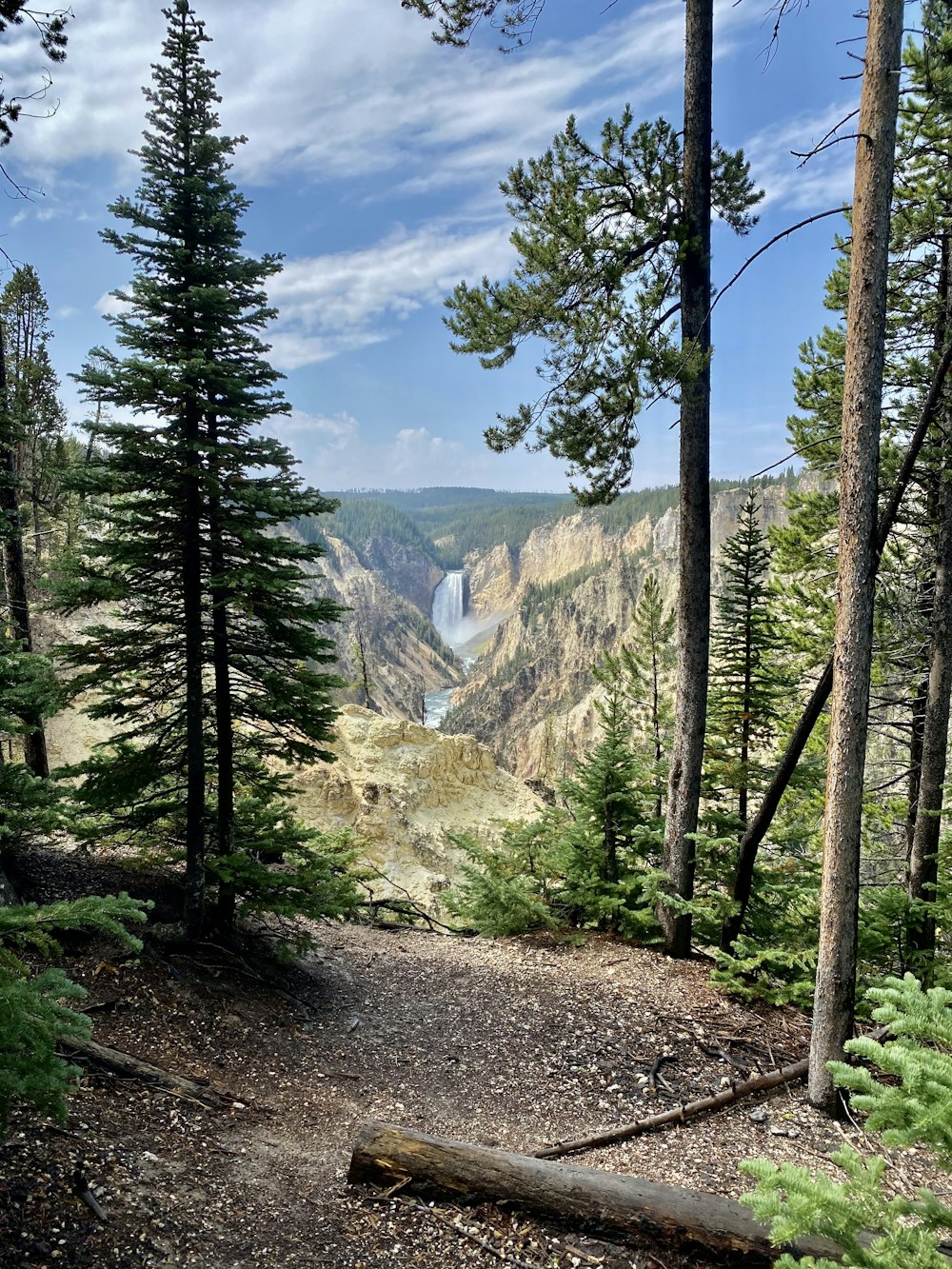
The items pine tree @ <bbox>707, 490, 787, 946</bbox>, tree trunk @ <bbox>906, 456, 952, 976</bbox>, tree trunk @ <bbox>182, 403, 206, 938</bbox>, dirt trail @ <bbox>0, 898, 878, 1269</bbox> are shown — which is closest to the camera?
dirt trail @ <bbox>0, 898, 878, 1269</bbox>

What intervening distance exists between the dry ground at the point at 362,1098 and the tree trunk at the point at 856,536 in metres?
1.06

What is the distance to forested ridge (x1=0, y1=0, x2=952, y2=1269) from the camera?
3.72m

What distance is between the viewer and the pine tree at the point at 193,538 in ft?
21.8

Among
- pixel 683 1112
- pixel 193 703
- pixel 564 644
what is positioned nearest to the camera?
pixel 683 1112

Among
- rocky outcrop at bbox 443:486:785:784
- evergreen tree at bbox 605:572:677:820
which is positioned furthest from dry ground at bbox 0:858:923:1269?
rocky outcrop at bbox 443:486:785:784

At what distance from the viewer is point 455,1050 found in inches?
265

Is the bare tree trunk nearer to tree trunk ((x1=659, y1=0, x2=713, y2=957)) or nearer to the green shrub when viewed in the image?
the green shrub

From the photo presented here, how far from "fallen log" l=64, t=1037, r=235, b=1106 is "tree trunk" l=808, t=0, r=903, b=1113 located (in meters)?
4.61

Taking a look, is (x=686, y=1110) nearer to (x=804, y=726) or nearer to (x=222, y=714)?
(x=804, y=726)

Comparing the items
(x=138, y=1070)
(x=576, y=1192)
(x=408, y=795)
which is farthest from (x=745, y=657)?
(x=408, y=795)

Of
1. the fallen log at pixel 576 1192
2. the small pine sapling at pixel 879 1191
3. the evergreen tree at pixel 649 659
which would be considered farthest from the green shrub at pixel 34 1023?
the evergreen tree at pixel 649 659

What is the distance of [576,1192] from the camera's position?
4.01 metres

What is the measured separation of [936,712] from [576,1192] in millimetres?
7467

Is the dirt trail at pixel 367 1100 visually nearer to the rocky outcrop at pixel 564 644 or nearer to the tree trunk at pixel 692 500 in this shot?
the tree trunk at pixel 692 500
